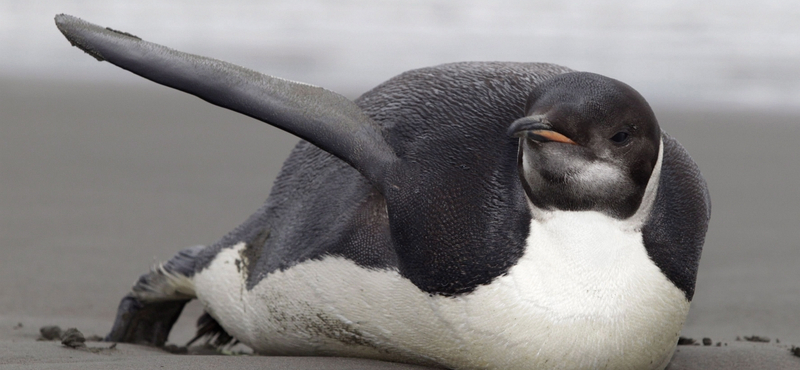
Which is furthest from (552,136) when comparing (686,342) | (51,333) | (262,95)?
(51,333)

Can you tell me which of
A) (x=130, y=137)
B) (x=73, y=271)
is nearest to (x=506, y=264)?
(x=73, y=271)

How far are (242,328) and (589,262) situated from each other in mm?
1639

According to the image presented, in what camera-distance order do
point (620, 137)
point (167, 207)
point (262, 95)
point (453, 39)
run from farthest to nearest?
point (453, 39)
point (167, 207)
point (262, 95)
point (620, 137)

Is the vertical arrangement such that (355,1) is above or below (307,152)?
above

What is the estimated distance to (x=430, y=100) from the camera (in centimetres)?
348

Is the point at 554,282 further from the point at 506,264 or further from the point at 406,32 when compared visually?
the point at 406,32

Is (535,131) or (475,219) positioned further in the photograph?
(475,219)

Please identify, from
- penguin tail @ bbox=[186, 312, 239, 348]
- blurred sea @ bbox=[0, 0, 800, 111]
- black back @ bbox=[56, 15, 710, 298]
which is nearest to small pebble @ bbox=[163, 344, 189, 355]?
penguin tail @ bbox=[186, 312, 239, 348]

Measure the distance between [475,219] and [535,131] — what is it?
1.46 ft

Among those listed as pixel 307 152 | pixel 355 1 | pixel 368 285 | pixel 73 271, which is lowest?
pixel 73 271

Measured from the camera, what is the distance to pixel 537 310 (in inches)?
112

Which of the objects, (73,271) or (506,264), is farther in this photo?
(73,271)

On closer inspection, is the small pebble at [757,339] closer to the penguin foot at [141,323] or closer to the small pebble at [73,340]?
the penguin foot at [141,323]

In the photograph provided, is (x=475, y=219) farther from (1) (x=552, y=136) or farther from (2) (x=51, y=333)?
(2) (x=51, y=333)
